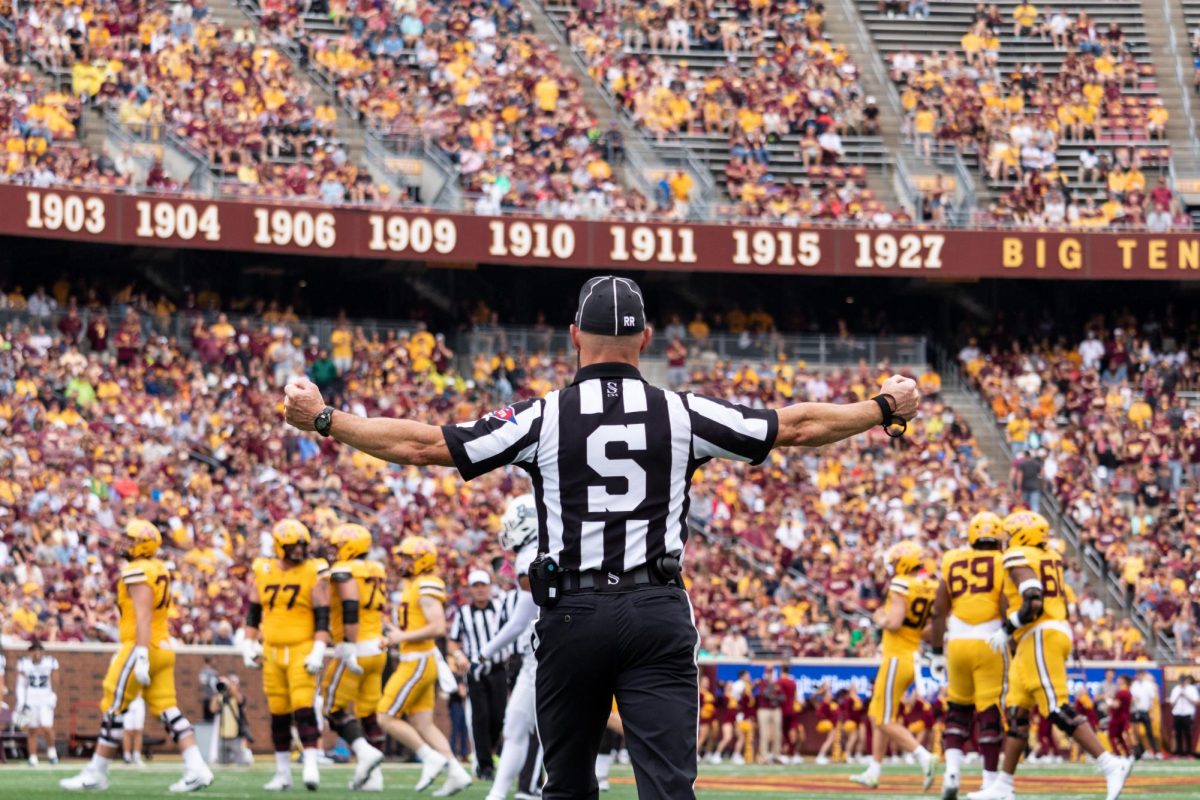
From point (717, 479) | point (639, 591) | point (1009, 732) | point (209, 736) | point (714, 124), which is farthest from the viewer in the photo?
point (714, 124)

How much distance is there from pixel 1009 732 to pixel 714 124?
78.6 ft

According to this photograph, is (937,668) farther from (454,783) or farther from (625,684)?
(625,684)

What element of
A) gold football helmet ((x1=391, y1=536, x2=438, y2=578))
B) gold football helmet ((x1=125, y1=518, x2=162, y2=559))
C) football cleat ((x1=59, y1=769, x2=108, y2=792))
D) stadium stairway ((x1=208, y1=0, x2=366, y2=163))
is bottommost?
football cleat ((x1=59, y1=769, x2=108, y2=792))

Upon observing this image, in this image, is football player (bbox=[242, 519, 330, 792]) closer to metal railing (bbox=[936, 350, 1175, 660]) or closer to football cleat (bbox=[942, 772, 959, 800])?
football cleat (bbox=[942, 772, 959, 800])

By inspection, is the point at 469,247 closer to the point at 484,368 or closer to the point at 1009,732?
the point at 484,368

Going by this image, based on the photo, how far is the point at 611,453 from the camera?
6.34 metres

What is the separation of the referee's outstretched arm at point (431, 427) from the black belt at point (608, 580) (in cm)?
52

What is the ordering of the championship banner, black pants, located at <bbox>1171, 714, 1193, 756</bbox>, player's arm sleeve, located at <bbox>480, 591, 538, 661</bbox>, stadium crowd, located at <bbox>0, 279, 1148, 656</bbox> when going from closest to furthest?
1. player's arm sleeve, located at <bbox>480, 591, 538, 661</bbox>
2. stadium crowd, located at <bbox>0, 279, 1148, 656</bbox>
3. the championship banner
4. black pants, located at <bbox>1171, 714, 1193, 756</bbox>

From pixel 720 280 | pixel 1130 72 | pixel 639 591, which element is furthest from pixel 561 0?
pixel 639 591

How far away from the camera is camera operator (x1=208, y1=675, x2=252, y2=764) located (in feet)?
70.1

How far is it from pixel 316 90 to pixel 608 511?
2856 cm

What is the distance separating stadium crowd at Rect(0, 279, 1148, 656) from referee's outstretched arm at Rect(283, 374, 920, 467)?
55.7 feet

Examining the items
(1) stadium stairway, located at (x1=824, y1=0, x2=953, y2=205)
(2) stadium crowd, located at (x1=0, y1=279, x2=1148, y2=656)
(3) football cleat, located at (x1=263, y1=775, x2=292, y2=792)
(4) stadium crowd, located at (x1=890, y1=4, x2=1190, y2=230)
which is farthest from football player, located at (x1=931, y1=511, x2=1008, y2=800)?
(4) stadium crowd, located at (x1=890, y1=4, x2=1190, y2=230)

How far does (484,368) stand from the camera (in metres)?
32.2
